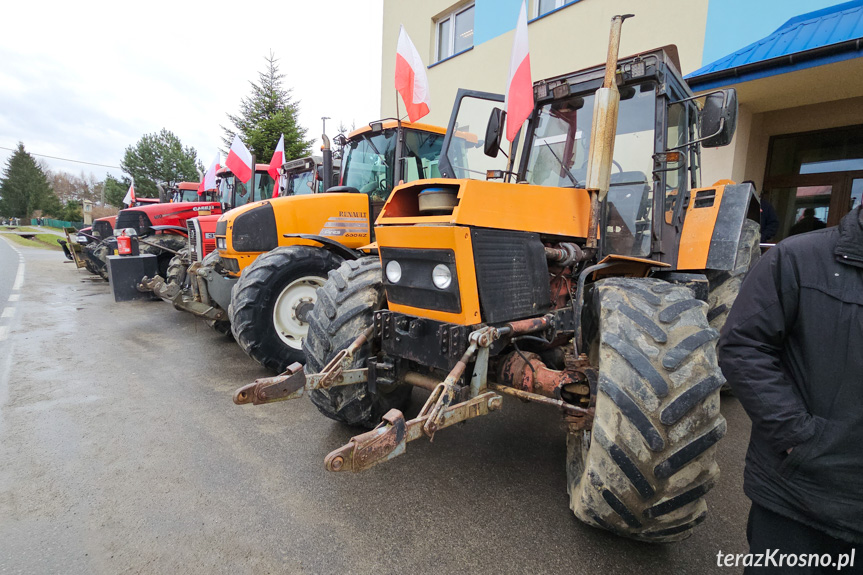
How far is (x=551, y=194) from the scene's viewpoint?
264 cm

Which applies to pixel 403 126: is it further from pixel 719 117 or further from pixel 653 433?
pixel 653 433

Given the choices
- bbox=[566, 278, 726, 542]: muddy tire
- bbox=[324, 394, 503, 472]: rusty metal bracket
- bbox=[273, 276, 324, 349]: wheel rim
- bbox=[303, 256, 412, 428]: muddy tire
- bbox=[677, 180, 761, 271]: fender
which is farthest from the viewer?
bbox=[273, 276, 324, 349]: wheel rim

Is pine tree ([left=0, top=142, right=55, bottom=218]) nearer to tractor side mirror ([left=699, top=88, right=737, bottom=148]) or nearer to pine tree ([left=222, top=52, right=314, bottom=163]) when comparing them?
pine tree ([left=222, top=52, right=314, bottom=163])

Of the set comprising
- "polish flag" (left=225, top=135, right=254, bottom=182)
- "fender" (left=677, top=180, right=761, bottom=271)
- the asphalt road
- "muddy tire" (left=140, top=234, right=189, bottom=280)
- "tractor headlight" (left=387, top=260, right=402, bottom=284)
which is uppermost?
"polish flag" (left=225, top=135, right=254, bottom=182)

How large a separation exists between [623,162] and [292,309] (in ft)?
11.1

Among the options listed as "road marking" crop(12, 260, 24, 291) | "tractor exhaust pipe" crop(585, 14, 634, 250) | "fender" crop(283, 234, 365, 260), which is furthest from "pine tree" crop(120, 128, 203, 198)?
"tractor exhaust pipe" crop(585, 14, 634, 250)

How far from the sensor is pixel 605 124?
8.18 feet

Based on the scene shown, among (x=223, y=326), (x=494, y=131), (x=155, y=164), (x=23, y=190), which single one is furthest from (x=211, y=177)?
(x=23, y=190)

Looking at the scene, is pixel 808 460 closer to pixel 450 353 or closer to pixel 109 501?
pixel 450 353

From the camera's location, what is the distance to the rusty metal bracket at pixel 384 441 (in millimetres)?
1706

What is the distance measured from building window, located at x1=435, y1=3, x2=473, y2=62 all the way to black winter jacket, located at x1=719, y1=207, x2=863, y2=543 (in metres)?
12.0

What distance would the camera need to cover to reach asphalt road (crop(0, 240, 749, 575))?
7.04ft

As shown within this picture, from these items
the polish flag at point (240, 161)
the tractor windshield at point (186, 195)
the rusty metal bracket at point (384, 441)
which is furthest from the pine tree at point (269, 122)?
the rusty metal bracket at point (384, 441)

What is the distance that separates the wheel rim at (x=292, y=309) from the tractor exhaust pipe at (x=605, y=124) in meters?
3.07
